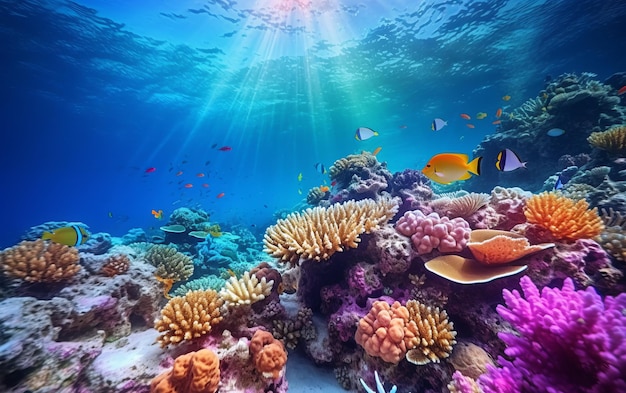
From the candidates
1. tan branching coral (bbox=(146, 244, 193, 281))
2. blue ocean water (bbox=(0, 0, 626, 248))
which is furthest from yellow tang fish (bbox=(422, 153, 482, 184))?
blue ocean water (bbox=(0, 0, 626, 248))

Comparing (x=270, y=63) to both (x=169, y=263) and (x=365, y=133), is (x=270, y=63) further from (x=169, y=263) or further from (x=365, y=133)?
(x=169, y=263)

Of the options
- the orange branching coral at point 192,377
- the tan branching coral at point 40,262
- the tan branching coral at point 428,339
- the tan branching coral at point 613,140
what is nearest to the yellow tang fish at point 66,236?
the tan branching coral at point 40,262

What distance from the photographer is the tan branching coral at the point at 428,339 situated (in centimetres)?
273

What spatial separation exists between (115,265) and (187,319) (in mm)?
2602

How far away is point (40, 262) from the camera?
389 cm

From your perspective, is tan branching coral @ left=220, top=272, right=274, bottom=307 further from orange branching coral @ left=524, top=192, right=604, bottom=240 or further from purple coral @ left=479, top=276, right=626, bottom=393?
orange branching coral @ left=524, top=192, right=604, bottom=240

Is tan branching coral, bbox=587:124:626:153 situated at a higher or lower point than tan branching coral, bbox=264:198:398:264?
higher

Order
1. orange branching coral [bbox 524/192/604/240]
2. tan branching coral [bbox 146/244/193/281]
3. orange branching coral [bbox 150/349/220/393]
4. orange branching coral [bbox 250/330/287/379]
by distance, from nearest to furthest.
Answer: orange branching coral [bbox 150/349/220/393] → orange branching coral [bbox 250/330/287/379] → orange branching coral [bbox 524/192/604/240] → tan branching coral [bbox 146/244/193/281]

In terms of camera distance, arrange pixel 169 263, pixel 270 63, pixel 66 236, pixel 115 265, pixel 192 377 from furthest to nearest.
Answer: pixel 270 63, pixel 169 263, pixel 115 265, pixel 66 236, pixel 192 377

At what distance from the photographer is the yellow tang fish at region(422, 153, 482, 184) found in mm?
3471

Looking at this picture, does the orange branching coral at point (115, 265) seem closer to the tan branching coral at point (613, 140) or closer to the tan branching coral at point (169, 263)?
the tan branching coral at point (169, 263)

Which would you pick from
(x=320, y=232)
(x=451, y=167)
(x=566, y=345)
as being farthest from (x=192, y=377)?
(x=451, y=167)

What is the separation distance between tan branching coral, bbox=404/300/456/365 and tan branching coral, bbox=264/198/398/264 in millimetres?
1177

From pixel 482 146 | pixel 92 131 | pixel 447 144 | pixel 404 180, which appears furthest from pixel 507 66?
pixel 92 131
